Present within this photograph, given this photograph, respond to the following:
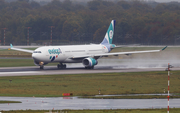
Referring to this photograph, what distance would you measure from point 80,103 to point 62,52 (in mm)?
33334

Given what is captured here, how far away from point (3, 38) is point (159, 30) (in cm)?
7748

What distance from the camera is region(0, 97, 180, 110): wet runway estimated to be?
2308 centimetres

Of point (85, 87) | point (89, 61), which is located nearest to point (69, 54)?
point (89, 61)

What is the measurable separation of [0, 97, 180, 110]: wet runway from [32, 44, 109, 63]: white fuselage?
91.1 feet

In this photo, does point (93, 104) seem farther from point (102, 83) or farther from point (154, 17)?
point (154, 17)

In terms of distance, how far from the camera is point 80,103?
2484 cm

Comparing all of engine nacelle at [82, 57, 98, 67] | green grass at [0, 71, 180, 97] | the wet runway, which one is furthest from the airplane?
the wet runway

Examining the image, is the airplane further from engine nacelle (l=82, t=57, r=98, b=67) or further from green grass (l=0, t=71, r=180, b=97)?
green grass (l=0, t=71, r=180, b=97)

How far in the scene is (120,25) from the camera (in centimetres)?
15812

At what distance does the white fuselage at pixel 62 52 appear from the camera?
54.9 metres

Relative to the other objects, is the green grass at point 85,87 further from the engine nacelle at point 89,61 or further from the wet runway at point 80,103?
the engine nacelle at point 89,61

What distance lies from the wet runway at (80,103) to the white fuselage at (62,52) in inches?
1094

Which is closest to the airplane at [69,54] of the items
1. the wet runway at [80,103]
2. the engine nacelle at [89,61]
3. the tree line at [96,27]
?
the engine nacelle at [89,61]

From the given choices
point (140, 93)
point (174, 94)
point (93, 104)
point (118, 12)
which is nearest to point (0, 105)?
point (93, 104)
